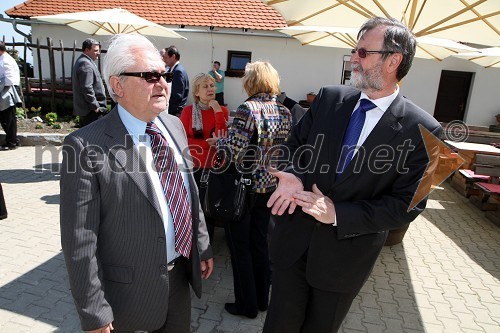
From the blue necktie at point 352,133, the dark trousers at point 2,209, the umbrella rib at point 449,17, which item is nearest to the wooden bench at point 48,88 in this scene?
the dark trousers at point 2,209

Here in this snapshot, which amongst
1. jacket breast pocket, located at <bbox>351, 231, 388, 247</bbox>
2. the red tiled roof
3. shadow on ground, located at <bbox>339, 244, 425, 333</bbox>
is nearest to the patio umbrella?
shadow on ground, located at <bbox>339, 244, 425, 333</bbox>

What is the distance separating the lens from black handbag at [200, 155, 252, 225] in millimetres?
2818

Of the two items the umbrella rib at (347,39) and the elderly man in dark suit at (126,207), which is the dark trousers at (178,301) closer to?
the elderly man in dark suit at (126,207)

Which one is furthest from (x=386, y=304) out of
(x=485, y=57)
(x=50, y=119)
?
(x=50, y=119)

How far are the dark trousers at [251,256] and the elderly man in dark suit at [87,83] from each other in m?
4.06

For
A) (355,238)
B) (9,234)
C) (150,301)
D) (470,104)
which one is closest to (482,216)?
(355,238)

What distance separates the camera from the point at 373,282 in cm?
395

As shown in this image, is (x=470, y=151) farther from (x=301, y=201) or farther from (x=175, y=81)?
(x=301, y=201)

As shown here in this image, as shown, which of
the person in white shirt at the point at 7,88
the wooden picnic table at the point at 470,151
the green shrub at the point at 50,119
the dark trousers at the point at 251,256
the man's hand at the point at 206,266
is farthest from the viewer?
the green shrub at the point at 50,119

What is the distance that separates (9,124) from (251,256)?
7.09 metres

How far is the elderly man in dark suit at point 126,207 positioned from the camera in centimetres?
154

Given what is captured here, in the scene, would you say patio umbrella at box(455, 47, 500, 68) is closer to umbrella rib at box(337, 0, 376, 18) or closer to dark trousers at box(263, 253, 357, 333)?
umbrella rib at box(337, 0, 376, 18)

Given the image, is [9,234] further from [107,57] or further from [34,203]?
[107,57]

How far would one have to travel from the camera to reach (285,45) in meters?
13.3
